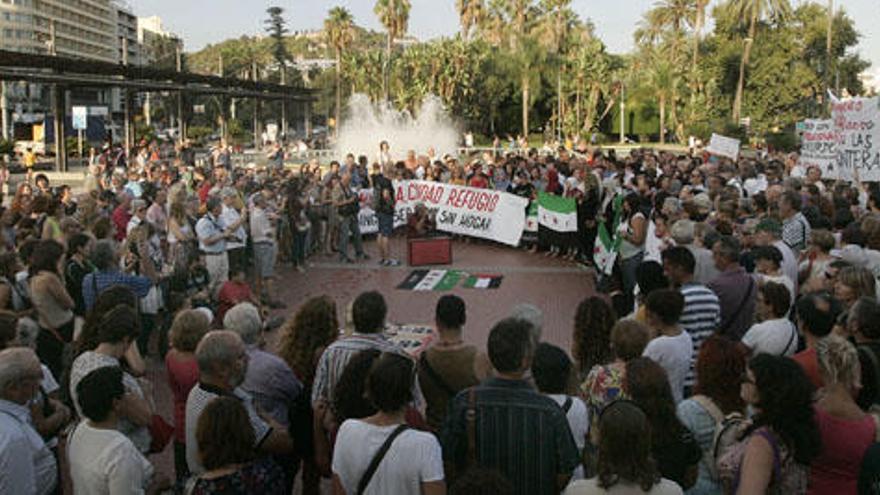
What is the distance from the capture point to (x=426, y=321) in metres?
12.5

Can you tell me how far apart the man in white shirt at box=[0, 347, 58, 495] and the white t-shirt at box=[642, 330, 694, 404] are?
11.4ft

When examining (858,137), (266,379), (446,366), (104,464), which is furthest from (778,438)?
(858,137)

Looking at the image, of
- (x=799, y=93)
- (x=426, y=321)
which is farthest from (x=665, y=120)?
(x=426, y=321)

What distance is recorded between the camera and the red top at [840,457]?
12.8ft

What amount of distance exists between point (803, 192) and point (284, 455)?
31.1 ft

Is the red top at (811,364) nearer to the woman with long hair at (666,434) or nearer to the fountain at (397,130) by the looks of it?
the woman with long hair at (666,434)

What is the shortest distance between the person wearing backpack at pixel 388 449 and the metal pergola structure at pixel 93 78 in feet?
83.4

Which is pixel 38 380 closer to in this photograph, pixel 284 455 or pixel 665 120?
pixel 284 455

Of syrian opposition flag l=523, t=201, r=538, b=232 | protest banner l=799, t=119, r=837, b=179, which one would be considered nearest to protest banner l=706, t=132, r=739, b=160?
protest banner l=799, t=119, r=837, b=179

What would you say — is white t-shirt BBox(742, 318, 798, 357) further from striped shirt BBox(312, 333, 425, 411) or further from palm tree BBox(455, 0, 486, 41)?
palm tree BBox(455, 0, 486, 41)

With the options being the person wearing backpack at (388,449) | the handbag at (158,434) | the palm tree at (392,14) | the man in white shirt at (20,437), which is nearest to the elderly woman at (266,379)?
the handbag at (158,434)

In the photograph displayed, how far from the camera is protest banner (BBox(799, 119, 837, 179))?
47.5ft

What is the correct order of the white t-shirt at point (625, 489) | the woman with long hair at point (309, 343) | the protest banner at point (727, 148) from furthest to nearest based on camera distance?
the protest banner at point (727, 148) → the woman with long hair at point (309, 343) → the white t-shirt at point (625, 489)

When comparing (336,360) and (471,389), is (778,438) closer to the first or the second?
(471,389)
